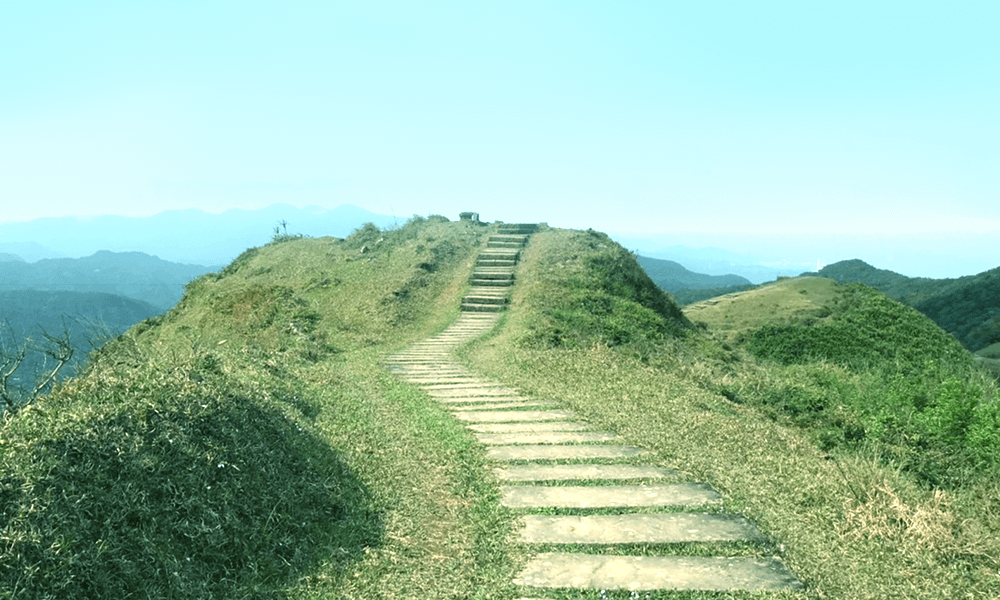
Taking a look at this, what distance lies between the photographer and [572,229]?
3253 cm

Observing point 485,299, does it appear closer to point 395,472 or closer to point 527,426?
point 527,426

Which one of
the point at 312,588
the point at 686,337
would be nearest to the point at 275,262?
the point at 686,337

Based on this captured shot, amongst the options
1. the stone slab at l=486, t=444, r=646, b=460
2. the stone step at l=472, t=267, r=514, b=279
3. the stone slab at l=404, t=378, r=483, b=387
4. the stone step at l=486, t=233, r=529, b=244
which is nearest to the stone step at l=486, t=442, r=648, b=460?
the stone slab at l=486, t=444, r=646, b=460

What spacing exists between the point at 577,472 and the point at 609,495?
670 mm

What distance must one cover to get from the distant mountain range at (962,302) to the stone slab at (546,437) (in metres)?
50.0

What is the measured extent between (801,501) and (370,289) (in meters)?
17.6

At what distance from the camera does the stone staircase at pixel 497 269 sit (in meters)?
21.3

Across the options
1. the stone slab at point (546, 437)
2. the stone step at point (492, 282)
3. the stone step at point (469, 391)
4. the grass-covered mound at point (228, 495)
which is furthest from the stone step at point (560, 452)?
the stone step at point (492, 282)

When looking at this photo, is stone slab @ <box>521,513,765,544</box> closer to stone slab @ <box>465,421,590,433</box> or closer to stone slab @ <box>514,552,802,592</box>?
stone slab @ <box>514,552,802,592</box>

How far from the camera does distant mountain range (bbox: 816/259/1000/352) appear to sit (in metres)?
48.7

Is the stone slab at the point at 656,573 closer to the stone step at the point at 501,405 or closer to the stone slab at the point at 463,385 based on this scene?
the stone step at the point at 501,405

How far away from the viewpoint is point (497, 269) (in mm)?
25078

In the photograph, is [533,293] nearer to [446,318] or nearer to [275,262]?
[446,318]

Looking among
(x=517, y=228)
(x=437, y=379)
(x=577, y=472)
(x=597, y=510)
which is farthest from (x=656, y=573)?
(x=517, y=228)
